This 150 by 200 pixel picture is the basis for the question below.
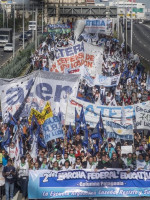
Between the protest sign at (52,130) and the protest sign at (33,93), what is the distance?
1.25 m

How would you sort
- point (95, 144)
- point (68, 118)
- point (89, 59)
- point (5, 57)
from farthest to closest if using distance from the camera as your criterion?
point (5, 57) < point (89, 59) < point (68, 118) < point (95, 144)

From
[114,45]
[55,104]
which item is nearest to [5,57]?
[114,45]

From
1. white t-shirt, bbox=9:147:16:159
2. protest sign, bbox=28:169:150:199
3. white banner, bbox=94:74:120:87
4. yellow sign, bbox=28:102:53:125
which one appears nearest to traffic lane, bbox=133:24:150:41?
white banner, bbox=94:74:120:87

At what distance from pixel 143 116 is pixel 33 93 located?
2.75 metres

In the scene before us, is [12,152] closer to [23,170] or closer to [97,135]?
[23,170]

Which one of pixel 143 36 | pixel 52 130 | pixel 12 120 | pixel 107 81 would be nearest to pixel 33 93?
pixel 12 120

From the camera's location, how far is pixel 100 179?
1402 cm

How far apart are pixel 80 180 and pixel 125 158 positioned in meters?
1.25

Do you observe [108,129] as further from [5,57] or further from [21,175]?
[5,57]

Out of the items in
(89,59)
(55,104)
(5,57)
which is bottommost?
(5,57)

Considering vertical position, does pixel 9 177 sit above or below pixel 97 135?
below

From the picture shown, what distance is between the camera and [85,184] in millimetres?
13945

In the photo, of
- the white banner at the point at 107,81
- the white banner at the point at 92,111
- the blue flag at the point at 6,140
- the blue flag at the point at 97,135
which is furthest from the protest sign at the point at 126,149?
the white banner at the point at 107,81

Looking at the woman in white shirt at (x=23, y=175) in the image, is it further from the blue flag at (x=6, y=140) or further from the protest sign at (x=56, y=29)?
the protest sign at (x=56, y=29)
